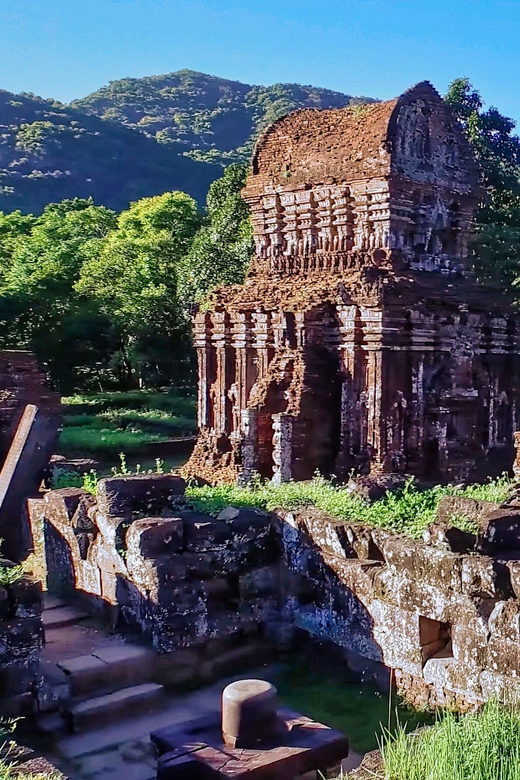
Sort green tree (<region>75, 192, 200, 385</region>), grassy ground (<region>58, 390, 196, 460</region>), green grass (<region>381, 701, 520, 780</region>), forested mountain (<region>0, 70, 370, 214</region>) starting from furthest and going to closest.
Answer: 1. forested mountain (<region>0, 70, 370, 214</region>)
2. green tree (<region>75, 192, 200, 385</region>)
3. grassy ground (<region>58, 390, 196, 460</region>)
4. green grass (<region>381, 701, 520, 780</region>)

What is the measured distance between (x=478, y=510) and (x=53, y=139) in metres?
79.9

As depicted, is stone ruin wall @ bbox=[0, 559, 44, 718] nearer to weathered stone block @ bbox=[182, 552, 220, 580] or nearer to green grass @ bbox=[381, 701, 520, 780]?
weathered stone block @ bbox=[182, 552, 220, 580]

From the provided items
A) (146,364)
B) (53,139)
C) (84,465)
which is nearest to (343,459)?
→ (84,465)

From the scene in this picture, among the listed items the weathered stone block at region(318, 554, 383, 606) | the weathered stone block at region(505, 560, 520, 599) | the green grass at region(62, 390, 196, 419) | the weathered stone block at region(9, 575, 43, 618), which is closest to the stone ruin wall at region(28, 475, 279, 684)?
the weathered stone block at region(318, 554, 383, 606)

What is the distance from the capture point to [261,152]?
1486 cm

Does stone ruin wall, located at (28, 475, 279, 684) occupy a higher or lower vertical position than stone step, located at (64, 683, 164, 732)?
higher

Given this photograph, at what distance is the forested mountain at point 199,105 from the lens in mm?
108812

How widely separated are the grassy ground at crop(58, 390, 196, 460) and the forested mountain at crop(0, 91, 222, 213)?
152ft

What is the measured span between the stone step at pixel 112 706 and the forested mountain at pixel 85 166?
65634 mm

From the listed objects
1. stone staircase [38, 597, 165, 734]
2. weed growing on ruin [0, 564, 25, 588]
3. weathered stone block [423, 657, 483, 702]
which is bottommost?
stone staircase [38, 597, 165, 734]

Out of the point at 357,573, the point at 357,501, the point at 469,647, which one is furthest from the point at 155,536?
the point at 469,647

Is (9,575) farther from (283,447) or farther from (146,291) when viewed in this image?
(146,291)

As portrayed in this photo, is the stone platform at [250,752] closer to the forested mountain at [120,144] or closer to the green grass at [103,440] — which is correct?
the green grass at [103,440]

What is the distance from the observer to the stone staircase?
618 centimetres
